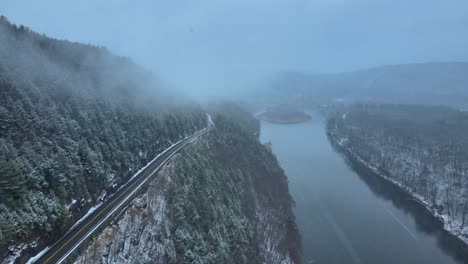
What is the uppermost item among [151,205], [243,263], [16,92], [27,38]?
[27,38]

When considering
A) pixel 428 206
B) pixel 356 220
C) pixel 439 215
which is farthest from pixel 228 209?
pixel 428 206

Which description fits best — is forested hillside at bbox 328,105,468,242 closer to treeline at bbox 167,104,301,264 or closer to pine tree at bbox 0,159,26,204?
treeline at bbox 167,104,301,264

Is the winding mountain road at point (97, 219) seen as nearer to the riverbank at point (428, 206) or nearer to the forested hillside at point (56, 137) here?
the forested hillside at point (56, 137)

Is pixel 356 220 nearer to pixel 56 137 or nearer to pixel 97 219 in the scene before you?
pixel 97 219

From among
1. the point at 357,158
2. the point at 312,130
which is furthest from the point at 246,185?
the point at 312,130

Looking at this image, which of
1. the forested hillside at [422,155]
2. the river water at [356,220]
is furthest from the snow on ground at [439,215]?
the river water at [356,220]

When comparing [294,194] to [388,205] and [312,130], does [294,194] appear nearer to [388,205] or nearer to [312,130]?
[388,205]
